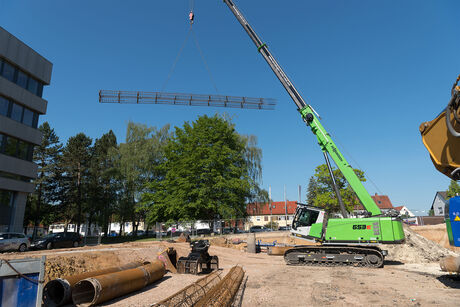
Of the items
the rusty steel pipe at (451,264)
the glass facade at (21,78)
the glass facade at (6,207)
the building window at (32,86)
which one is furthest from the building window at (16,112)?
the rusty steel pipe at (451,264)

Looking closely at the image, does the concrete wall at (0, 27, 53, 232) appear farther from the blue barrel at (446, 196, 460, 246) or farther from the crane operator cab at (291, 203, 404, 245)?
the blue barrel at (446, 196, 460, 246)

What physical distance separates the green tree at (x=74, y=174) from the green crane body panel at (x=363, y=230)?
138 feet

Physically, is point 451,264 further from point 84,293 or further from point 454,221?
point 84,293

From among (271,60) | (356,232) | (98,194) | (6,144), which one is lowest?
(356,232)

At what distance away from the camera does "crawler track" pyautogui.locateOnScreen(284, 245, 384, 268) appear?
1548 centimetres

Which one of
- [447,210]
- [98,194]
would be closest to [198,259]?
[447,210]

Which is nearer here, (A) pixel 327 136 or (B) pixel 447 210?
(B) pixel 447 210

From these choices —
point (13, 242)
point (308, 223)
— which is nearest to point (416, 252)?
point (308, 223)

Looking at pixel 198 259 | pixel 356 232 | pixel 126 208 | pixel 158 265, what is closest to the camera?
pixel 158 265

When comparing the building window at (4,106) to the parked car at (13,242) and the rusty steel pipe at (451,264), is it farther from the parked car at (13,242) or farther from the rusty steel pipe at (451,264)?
the rusty steel pipe at (451,264)

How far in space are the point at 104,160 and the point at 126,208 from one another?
582 inches

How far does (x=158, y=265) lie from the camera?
12.0m

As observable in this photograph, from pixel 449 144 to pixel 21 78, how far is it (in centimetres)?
3552

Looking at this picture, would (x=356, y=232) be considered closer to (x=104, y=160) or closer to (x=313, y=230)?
(x=313, y=230)
